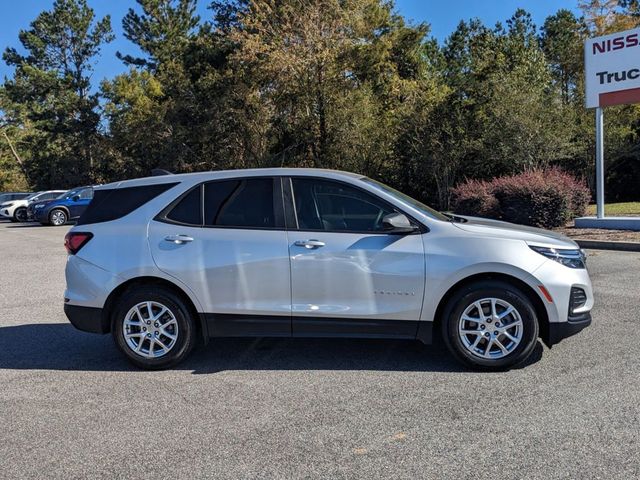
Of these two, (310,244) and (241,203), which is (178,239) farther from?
(310,244)

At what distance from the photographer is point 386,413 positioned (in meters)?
4.22

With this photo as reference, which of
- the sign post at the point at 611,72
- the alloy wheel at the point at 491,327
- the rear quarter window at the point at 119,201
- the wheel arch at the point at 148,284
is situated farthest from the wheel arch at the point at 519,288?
the sign post at the point at 611,72

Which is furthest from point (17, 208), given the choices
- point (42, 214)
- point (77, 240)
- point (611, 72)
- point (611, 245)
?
point (77, 240)

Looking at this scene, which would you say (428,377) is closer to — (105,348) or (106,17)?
(105,348)

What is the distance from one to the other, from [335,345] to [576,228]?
11.5 meters

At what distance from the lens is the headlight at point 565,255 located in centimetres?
499

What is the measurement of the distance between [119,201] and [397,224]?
8.50 feet

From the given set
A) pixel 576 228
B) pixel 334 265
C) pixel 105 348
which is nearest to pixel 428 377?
pixel 334 265

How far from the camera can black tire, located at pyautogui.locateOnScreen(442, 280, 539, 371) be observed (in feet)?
16.1

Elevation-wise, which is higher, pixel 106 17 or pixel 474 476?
pixel 106 17

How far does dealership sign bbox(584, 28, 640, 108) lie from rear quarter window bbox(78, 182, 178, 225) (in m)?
13.8

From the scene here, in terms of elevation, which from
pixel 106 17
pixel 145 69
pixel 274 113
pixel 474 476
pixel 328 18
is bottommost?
pixel 474 476

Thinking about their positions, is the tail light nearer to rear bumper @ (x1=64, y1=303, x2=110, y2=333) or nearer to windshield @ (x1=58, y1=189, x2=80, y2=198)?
rear bumper @ (x1=64, y1=303, x2=110, y2=333)

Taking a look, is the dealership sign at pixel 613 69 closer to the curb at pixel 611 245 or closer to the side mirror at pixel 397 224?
the curb at pixel 611 245
